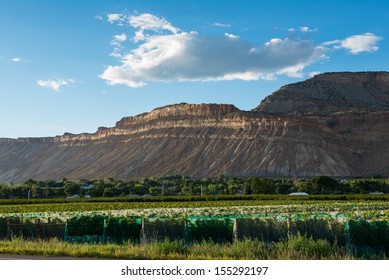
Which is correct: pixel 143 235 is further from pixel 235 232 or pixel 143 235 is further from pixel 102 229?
pixel 235 232

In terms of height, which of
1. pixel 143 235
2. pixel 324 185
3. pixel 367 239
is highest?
pixel 367 239

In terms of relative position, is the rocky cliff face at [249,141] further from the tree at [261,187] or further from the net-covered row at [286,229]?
the net-covered row at [286,229]

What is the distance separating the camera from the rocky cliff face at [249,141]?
115625 millimetres

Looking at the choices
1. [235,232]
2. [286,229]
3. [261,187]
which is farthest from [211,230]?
[261,187]

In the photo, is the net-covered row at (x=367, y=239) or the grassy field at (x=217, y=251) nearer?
the grassy field at (x=217, y=251)

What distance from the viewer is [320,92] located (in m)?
161

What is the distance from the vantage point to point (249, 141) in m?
124

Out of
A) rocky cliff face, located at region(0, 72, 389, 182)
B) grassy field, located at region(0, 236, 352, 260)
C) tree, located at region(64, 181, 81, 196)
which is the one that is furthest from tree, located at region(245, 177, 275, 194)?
grassy field, located at region(0, 236, 352, 260)

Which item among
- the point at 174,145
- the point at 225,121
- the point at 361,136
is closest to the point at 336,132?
the point at 361,136

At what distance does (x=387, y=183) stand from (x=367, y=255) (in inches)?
2709

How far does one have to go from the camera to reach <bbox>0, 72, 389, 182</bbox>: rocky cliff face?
116 meters

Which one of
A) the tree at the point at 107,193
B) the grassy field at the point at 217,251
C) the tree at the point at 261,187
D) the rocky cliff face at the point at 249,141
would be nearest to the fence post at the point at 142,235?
the grassy field at the point at 217,251

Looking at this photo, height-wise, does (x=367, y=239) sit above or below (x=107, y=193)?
above

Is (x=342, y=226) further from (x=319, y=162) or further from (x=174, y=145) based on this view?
(x=174, y=145)
